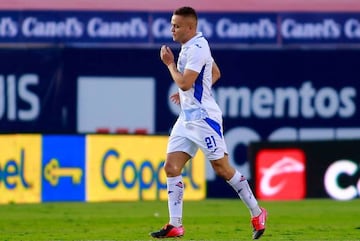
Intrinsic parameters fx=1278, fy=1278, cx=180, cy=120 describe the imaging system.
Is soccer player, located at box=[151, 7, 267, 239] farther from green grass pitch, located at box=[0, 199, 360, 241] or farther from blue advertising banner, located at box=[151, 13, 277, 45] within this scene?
blue advertising banner, located at box=[151, 13, 277, 45]

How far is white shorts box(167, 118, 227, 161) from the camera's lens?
10570mm

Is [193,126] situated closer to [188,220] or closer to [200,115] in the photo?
[200,115]

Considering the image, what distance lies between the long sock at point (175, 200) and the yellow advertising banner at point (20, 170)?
255 inches

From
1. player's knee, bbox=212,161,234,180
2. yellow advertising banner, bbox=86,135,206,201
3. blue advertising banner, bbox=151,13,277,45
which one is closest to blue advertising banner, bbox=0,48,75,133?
yellow advertising banner, bbox=86,135,206,201

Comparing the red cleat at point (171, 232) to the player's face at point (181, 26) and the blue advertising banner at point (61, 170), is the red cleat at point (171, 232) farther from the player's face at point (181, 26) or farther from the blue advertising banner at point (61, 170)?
the blue advertising banner at point (61, 170)

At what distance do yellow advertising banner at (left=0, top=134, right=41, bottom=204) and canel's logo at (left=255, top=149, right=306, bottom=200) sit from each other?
2.99 m

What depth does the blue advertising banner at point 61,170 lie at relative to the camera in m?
17.0

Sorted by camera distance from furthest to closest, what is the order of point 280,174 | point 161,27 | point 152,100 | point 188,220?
point 161,27 < point 152,100 < point 280,174 < point 188,220

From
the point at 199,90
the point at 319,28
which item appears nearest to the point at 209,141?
the point at 199,90

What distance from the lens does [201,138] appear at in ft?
34.7

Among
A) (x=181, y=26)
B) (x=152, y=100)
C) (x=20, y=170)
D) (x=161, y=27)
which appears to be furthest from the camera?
(x=161, y=27)

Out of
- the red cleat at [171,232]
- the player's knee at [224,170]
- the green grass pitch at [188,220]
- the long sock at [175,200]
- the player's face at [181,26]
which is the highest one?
the player's face at [181,26]

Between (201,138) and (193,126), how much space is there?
123mm

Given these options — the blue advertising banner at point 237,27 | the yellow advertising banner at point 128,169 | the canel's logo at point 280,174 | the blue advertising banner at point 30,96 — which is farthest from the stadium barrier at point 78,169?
the blue advertising banner at point 237,27
